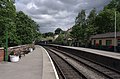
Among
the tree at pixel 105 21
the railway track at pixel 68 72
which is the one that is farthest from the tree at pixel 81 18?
the railway track at pixel 68 72

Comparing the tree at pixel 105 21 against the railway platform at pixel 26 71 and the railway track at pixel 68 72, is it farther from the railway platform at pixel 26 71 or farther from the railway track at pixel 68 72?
the railway platform at pixel 26 71

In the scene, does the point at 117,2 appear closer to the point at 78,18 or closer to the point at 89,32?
the point at 78,18

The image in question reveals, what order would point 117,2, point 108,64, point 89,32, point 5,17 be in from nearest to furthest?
point 108,64 < point 5,17 < point 89,32 < point 117,2

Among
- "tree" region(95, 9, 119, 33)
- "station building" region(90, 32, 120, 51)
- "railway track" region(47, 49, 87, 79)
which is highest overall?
"tree" region(95, 9, 119, 33)

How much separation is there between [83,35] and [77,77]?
5482 centimetres

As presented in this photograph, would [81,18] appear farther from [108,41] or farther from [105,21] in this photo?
[108,41]

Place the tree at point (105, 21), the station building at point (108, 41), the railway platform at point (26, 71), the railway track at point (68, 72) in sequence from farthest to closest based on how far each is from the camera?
1. the tree at point (105, 21)
2. the station building at point (108, 41)
3. the railway track at point (68, 72)
4. the railway platform at point (26, 71)

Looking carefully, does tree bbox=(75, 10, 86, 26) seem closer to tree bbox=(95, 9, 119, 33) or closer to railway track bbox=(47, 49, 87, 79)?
tree bbox=(95, 9, 119, 33)

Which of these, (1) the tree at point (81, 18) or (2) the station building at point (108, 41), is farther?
(1) the tree at point (81, 18)

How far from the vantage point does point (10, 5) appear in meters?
22.2

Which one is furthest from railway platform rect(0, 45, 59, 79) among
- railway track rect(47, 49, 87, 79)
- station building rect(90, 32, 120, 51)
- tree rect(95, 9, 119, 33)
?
tree rect(95, 9, 119, 33)

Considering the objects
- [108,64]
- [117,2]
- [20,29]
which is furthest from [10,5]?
[117,2]

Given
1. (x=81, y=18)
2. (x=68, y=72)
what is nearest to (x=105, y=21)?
(x=81, y=18)

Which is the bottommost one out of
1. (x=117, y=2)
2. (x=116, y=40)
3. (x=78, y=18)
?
(x=116, y=40)
